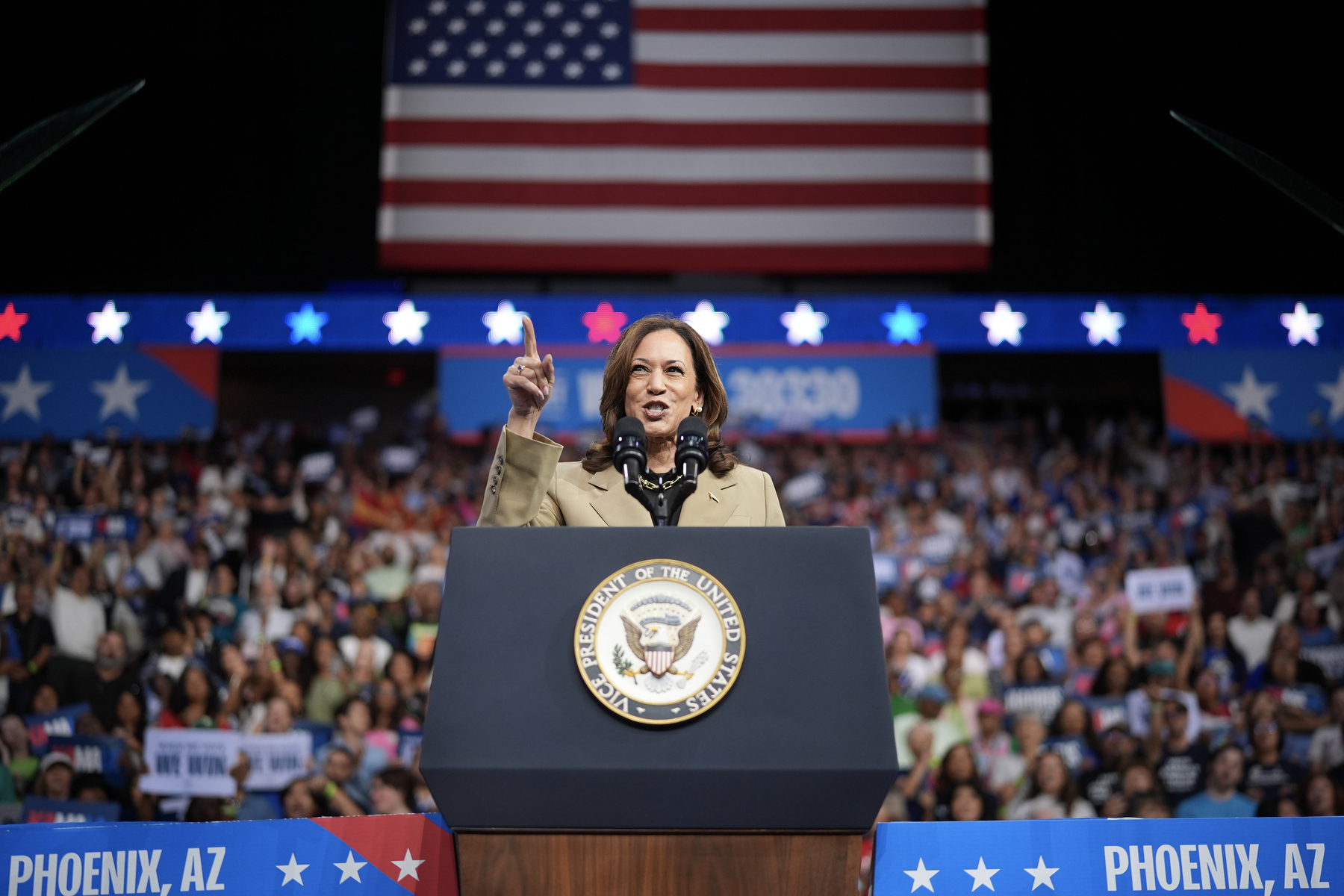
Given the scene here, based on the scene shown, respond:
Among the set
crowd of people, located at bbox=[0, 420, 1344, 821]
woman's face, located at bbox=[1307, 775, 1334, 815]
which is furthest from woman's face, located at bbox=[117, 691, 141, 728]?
woman's face, located at bbox=[1307, 775, 1334, 815]

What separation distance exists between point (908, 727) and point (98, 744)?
4452 millimetres

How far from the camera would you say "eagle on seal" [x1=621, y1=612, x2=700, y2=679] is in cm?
142

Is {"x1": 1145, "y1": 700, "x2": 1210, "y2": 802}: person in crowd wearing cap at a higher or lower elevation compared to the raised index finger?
lower

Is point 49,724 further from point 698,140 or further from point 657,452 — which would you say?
point 698,140

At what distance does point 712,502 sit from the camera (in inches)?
77.9

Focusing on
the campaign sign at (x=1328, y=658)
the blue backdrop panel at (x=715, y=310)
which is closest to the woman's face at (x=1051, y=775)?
the campaign sign at (x=1328, y=658)

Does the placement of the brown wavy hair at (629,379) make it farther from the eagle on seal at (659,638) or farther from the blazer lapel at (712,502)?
the eagle on seal at (659,638)

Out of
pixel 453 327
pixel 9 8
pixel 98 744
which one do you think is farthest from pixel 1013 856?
pixel 9 8

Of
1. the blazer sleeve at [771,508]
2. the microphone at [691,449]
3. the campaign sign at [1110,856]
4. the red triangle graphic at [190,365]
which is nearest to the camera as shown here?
the microphone at [691,449]

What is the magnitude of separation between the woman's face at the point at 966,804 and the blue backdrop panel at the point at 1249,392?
607 centimetres

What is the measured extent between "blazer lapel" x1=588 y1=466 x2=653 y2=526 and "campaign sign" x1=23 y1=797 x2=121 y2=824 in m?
4.82

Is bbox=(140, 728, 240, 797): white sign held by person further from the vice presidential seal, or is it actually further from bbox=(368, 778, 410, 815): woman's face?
the vice presidential seal

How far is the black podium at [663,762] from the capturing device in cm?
137

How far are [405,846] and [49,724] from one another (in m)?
5.57
